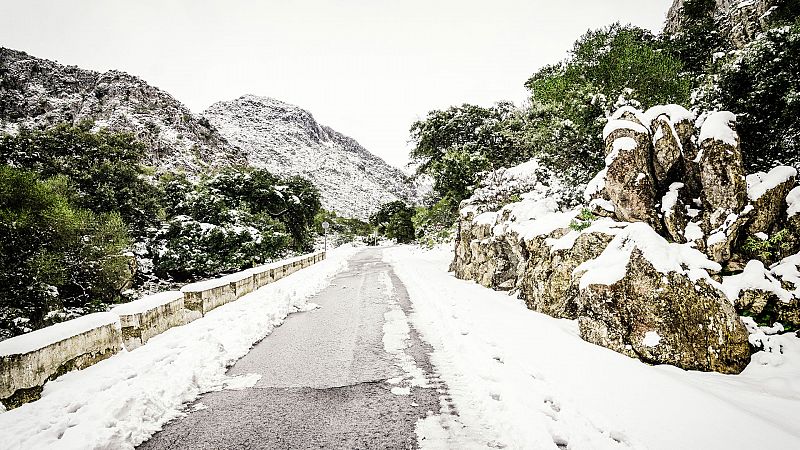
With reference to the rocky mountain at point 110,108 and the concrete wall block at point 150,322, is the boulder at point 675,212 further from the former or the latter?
the rocky mountain at point 110,108

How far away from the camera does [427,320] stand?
783cm

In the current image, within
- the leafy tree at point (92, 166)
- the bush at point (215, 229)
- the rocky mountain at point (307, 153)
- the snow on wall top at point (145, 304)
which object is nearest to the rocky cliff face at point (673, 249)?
the snow on wall top at point (145, 304)

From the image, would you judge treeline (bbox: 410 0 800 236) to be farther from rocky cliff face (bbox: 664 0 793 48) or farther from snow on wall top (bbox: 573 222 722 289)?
snow on wall top (bbox: 573 222 722 289)

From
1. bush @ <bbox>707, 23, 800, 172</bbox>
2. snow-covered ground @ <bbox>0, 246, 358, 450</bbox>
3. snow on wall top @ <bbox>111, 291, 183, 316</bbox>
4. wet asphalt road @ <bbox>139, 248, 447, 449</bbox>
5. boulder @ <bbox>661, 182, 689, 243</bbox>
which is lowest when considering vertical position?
wet asphalt road @ <bbox>139, 248, 447, 449</bbox>

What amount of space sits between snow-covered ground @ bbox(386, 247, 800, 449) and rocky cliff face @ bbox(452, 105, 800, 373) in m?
0.43

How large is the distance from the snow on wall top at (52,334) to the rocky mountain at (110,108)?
6387 cm

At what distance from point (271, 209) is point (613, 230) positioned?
23220mm

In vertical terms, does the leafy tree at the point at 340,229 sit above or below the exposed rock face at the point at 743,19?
below

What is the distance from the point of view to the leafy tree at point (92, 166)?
1805cm

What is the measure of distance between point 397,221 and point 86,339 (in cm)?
5465

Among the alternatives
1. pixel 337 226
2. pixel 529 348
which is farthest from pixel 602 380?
pixel 337 226

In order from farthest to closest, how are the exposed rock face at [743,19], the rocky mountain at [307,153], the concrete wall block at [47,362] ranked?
1. the rocky mountain at [307,153]
2. the exposed rock face at [743,19]
3. the concrete wall block at [47,362]

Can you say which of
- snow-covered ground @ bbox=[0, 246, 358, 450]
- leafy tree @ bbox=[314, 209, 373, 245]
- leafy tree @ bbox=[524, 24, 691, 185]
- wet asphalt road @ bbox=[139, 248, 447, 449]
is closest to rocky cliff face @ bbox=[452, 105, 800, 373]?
leafy tree @ bbox=[524, 24, 691, 185]

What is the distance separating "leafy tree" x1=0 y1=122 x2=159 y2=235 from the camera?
18.0 m
